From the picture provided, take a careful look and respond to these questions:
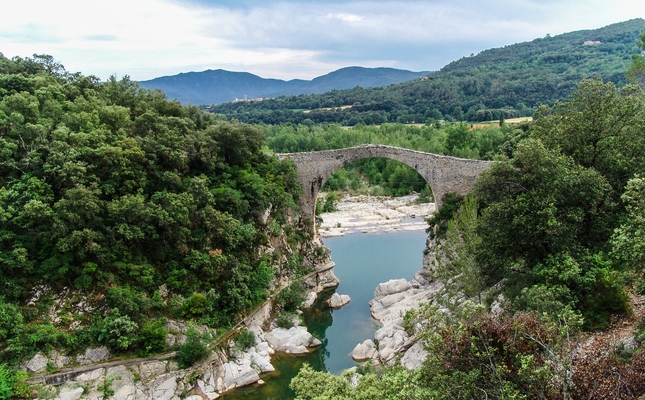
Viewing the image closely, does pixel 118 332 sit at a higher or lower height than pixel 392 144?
lower

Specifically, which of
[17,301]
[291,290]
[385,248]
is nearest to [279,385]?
[291,290]

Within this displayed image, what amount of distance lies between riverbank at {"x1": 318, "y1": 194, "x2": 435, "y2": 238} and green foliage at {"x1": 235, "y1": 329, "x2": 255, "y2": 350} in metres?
17.5

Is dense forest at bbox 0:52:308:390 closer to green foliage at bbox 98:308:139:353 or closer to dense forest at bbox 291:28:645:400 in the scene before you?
green foliage at bbox 98:308:139:353

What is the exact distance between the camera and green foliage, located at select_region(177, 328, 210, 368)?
15.3m

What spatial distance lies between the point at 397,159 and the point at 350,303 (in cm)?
787

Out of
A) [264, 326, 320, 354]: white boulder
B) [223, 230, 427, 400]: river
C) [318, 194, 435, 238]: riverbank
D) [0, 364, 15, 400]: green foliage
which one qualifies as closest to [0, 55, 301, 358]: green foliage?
[0, 364, 15, 400]: green foliage

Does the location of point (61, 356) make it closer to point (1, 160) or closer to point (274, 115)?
→ point (1, 160)

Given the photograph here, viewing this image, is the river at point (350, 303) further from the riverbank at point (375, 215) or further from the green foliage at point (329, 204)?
the green foliage at point (329, 204)

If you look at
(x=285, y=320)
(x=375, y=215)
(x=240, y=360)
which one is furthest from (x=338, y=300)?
(x=375, y=215)

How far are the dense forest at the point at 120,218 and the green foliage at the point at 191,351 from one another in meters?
0.73

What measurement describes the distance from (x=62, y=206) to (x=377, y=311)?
13.5 metres

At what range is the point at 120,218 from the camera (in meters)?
16.2

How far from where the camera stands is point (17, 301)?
1459cm

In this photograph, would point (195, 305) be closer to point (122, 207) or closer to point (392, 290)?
point (122, 207)
